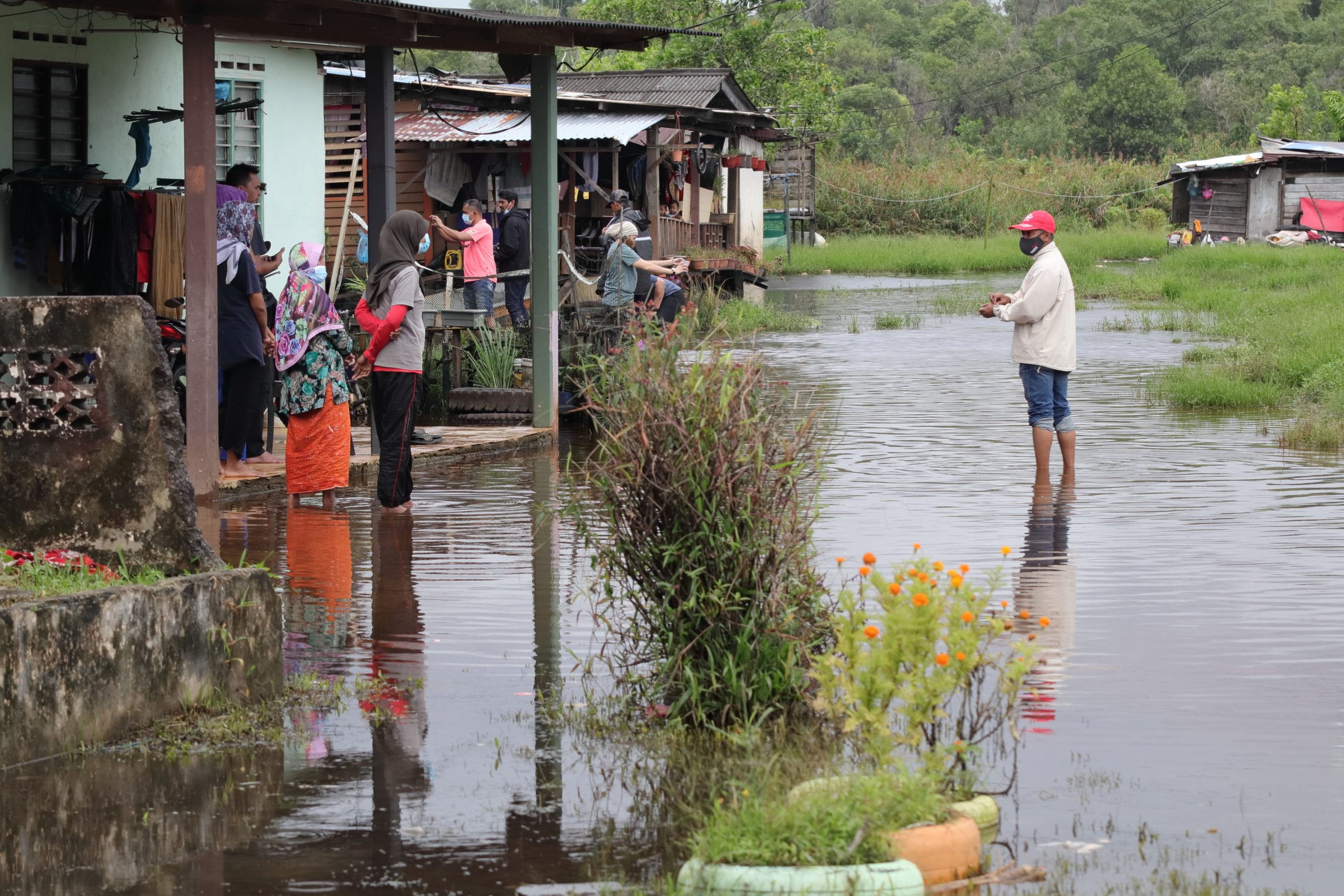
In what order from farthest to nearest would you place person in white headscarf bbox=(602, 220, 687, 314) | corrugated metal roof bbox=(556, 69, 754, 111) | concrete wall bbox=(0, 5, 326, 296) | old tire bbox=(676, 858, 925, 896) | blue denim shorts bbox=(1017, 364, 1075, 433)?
corrugated metal roof bbox=(556, 69, 754, 111) → person in white headscarf bbox=(602, 220, 687, 314) → concrete wall bbox=(0, 5, 326, 296) → blue denim shorts bbox=(1017, 364, 1075, 433) → old tire bbox=(676, 858, 925, 896)

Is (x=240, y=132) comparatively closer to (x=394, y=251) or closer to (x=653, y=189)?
(x=394, y=251)

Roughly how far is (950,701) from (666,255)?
77.7ft

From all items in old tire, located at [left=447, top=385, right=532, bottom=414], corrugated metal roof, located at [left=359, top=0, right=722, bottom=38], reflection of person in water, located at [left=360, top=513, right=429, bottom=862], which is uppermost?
corrugated metal roof, located at [left=359, top=0, right=722, bottom=38]

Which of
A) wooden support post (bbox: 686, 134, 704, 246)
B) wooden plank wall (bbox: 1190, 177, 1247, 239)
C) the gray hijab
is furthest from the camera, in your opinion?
wooden plank wall (bbox: 1190, 177, 1247, 239)

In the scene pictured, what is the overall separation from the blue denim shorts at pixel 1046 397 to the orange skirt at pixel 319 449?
181 inches

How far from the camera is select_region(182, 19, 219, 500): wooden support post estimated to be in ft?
32.9

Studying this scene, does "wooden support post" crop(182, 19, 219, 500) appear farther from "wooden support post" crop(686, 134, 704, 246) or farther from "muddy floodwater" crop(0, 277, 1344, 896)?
"wooden support post" crop(686, 134, 704, 246)

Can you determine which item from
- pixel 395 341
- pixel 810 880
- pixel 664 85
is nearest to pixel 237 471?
pixel 395 341

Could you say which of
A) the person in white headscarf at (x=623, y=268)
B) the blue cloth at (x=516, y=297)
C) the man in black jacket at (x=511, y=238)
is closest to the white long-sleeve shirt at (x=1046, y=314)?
the person in white headscarf at (x=623, y=268)

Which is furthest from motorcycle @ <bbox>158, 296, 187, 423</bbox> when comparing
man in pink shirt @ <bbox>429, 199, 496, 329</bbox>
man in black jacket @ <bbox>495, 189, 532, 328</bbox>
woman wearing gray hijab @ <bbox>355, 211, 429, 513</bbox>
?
man in black jacket @ <bbox>495, 189, 532, 328</bbox>

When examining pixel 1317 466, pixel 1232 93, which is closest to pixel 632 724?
pixel 1317 466

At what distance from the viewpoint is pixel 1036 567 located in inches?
332

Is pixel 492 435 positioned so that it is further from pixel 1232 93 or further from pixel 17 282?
pixel 1232 93

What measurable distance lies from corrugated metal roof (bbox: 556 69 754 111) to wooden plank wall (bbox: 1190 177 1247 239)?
54.8ft
